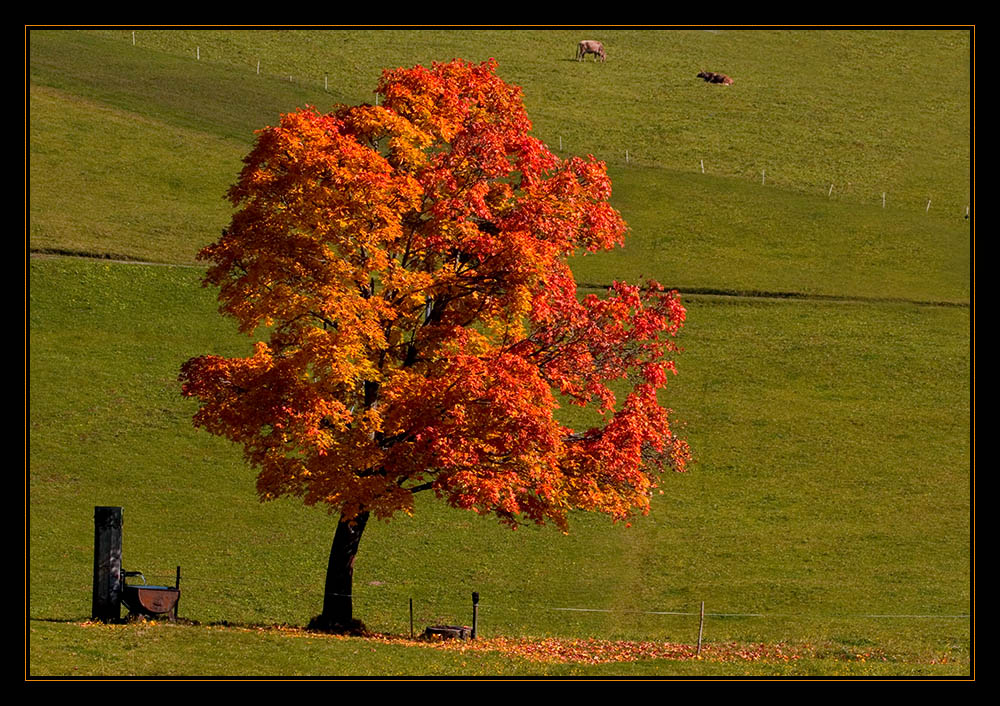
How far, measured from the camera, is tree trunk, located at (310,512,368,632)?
3781 cm

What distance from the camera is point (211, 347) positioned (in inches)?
2506

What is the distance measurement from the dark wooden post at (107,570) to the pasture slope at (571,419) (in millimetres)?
Answer: 1626

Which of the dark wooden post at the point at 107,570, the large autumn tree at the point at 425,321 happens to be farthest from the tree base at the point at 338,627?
the dark wooden post at the point at 107,570

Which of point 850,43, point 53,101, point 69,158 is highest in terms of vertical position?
point 850,43

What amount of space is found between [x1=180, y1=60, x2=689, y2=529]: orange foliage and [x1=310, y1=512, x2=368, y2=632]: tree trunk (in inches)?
108

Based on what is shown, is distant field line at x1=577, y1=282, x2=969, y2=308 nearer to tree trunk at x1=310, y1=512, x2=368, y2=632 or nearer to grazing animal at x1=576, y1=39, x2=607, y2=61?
tree trunk at x1=310, y1=512, x2=368, y2=632

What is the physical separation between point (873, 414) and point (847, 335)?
30.0ft

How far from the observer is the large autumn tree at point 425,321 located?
35.0 m

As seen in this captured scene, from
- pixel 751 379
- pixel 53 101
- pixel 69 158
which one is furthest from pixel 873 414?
pixel 53 101

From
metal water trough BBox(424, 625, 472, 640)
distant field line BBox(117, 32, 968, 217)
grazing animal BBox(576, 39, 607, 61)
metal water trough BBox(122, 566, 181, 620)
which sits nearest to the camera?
metal water trough BBox(122, 566, 181, 620)

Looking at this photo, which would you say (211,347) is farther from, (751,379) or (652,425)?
(652,425)

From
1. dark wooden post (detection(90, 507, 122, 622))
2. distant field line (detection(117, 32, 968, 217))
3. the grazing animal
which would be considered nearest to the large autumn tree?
dark wooden post (detection(90, 507, 122, 622))

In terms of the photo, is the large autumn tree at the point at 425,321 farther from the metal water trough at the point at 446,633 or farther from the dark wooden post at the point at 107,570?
the dark wooden post at the point at 107,570

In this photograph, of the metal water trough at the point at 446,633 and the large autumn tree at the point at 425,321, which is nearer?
the large autumn tree at the point at 425,321
